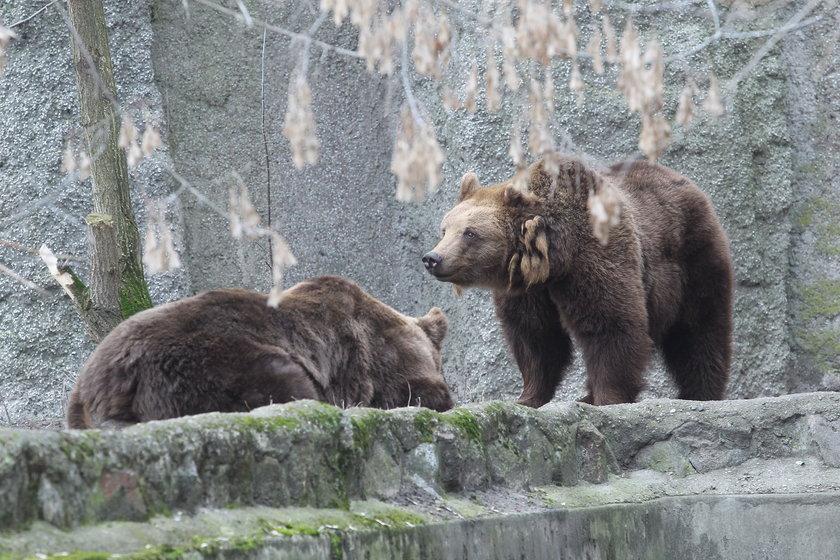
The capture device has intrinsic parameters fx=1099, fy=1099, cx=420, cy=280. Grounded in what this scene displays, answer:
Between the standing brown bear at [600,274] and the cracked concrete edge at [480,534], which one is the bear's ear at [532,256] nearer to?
the standing brown bear at [600,274]

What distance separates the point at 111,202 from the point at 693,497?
127 inches

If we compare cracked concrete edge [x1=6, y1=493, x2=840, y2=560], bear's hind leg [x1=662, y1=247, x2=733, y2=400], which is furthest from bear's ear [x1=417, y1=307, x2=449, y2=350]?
cracked concrete edge [x1=6, y1=493, x2=840, y2=560]

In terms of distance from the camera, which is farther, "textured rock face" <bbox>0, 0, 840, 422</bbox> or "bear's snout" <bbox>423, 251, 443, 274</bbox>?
"textured rock face" <bbox>0, 0, 840, 422</bbox>

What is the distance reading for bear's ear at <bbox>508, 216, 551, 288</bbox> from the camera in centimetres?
573

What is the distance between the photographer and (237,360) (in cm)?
412

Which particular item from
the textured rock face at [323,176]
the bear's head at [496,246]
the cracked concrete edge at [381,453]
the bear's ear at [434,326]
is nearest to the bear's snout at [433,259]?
the bear's head at [496,246]

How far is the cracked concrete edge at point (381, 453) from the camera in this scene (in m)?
2.36

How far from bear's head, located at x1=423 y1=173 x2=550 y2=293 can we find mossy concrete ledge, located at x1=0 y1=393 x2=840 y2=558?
42.4 inches

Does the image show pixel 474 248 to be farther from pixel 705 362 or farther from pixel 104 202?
pixel 104 202

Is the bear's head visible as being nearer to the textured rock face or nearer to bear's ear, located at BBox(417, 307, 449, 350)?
bear's ear, located at BBox(417, 307, 449, 350)

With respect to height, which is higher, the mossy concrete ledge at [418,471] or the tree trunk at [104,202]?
the tree trunk at [104,202]

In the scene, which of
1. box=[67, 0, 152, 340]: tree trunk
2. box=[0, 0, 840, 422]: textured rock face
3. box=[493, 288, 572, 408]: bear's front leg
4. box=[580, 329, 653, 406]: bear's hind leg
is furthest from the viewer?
box=[0, 0, 840, 422]: textured rock face

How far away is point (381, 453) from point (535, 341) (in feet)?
9.23

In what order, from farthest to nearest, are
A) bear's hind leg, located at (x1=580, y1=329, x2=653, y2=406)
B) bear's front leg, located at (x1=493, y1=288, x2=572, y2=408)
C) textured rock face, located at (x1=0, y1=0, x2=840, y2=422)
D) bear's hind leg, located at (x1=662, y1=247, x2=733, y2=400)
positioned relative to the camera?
1. textured rock face, located at (x1=0, y1=0, x2=840, y2=422)
2. bear's hind leg, located at (x1=662, y1=247, x2=733, y2=400)
3. bear's front leg, located at (x1=493, y1=288, x2=572, y2=408)
4. bear's hind leg, located at (x1=580, y1=329, x2=653, y2=406)
